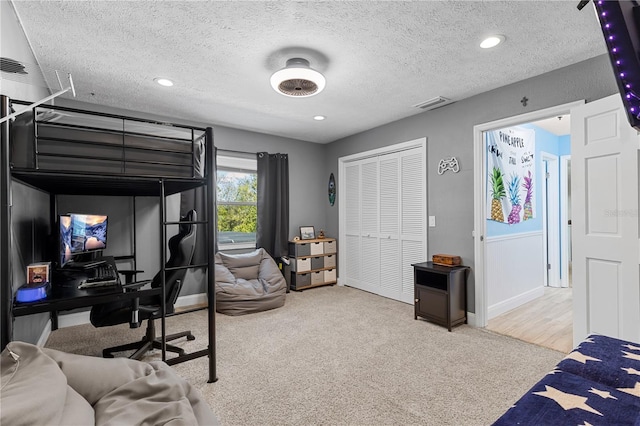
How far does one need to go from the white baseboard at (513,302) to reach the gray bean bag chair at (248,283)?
2.57 meters

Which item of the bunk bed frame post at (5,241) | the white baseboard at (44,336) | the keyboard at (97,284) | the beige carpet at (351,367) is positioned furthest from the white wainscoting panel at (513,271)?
the white baseboard at (44,336)

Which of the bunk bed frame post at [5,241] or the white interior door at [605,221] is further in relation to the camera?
the white interior door at [605,221]

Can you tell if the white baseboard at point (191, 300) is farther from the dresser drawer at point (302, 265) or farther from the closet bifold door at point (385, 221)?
the closet bifold door at point (385, 221)

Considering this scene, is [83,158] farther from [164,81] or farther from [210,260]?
[164,81]

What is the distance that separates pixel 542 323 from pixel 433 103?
274 cm

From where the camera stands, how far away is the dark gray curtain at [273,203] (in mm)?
4879

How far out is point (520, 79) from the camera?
2.97 metres

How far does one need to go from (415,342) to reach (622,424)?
1.99 metres

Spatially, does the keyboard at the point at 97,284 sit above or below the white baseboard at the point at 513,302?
above

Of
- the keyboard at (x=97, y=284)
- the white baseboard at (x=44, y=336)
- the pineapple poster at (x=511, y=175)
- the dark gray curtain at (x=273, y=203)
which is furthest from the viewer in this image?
the dark gray curtain at (x=273, y=203)

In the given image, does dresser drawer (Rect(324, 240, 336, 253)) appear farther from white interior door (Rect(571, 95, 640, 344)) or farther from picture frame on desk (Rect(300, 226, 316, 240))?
white interior door (Rect(571, 95, 640, 344))

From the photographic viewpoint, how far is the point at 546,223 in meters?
4.81

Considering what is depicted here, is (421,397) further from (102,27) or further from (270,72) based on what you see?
(102,27)

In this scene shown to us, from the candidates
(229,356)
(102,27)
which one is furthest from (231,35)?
(229,356)
